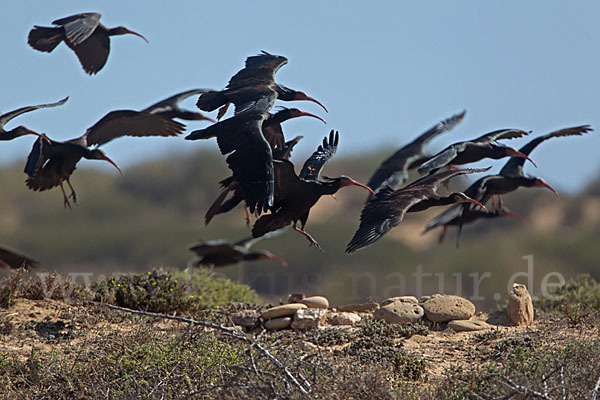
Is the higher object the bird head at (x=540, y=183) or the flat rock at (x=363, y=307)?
the bird head at (x=540, y=183)

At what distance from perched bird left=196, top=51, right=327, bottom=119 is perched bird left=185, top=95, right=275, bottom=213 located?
44cm

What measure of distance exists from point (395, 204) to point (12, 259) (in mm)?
5488

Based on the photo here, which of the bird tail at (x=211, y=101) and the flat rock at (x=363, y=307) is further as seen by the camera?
the flat rock at (x=363, y=307)

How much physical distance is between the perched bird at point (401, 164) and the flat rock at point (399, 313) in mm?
1823

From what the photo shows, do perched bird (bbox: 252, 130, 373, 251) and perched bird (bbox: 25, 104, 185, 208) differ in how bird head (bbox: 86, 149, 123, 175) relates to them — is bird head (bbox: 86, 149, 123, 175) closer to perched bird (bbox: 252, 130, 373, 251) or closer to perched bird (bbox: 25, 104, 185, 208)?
perched bird (bbox: 25, 104, 185, 208)

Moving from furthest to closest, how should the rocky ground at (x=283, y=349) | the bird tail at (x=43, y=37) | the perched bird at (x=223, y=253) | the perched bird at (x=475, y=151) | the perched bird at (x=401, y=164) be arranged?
the perched bird at (x=223, y=253) < the perched bird at (x=401, y=164) < the bird tail at (x=43, y=37) < the perched bird at (x=475, y=151) < the rocky ground at (x=283, y=349)

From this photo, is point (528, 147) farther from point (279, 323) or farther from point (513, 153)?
point (279, 323)

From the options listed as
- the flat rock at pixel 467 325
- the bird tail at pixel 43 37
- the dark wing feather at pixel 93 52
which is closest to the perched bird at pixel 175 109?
the dark wing feather at pixel 93 52

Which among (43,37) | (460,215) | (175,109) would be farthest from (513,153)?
(43,37)

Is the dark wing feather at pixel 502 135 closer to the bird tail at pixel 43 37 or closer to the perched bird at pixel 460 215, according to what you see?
the perched bird at pixel 460 215

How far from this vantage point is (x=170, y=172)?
4803cm

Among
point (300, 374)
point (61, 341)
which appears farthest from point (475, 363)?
point (61, 341)

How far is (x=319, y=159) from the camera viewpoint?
10172 mm

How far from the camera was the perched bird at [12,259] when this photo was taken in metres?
12.1
